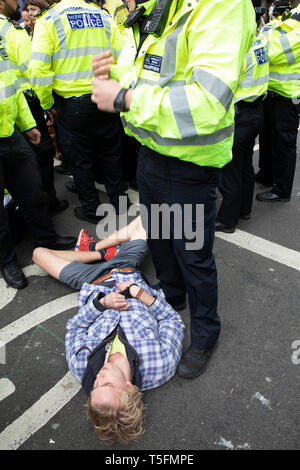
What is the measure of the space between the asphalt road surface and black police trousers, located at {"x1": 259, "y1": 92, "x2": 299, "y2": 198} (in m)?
0.96

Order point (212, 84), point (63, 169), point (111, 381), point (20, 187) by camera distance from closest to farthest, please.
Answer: point (212, 84) < point (111, 381) < point (20, 187) < point (63, 169)

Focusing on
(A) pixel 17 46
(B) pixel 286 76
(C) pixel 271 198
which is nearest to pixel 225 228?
(C) pixel 271 198

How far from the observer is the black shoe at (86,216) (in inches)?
145

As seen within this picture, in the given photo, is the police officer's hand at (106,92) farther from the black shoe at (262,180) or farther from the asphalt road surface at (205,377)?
the black shoe at (262,180)

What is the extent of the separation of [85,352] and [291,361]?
1307mm

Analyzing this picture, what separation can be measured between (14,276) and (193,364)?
170 cm

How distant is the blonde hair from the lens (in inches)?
65.7

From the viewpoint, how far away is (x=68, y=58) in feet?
9.71

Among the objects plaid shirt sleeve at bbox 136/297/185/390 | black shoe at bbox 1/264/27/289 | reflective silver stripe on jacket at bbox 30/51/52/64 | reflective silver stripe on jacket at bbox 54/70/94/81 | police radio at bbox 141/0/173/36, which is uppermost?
police radio at bbox 141/0/173/36

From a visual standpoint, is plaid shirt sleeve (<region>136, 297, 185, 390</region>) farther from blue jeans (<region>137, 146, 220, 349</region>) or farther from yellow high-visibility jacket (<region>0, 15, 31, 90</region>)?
yellow high-visibility jacket (<region>0, 15, 31, 90</region>)

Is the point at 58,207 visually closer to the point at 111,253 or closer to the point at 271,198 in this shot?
the point at 111,253

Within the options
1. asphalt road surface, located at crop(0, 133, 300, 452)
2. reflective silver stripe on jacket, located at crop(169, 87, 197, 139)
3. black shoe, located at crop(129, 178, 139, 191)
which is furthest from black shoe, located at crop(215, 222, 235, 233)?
reflective silver stripe on jacket, located at crop(169, 87, 197, 139)

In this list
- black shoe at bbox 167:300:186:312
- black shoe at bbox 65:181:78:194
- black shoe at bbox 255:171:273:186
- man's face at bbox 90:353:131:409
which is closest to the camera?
man's face at bbox 90:353:131:409

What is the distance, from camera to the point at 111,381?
5.79 feet
